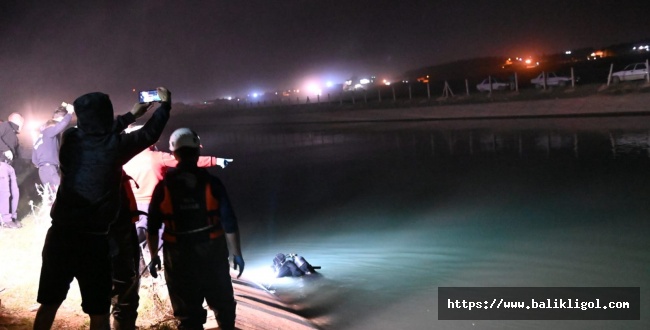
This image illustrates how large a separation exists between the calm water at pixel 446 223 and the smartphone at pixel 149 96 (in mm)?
3778

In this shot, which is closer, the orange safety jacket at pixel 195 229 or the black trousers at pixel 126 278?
the orange safety jacket at pixel 195 229

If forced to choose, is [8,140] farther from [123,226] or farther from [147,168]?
[123,226]

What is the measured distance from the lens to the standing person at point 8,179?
916 cm

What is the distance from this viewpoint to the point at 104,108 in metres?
3.58

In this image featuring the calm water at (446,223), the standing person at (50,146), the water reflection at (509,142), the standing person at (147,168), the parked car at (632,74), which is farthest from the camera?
the parked car at (632,74)

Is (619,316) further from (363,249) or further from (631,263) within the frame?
(363,249)

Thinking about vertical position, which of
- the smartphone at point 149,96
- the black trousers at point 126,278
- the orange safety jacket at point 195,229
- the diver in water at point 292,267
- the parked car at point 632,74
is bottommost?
the diver in water at point 292,267

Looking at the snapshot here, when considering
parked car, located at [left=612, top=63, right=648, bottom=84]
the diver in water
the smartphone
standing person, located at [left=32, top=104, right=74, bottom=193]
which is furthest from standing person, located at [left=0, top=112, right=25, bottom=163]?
parked car, located at [left=612, top=63, right=648, bottom=84]

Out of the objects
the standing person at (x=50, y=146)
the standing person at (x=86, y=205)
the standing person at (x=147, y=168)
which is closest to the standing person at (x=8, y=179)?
the standing person at (x=50, y=146)

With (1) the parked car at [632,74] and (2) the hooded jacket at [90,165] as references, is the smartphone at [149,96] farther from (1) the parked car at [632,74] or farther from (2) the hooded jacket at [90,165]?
(1) the parked car at [632,74]

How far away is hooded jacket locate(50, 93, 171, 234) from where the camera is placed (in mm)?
3494

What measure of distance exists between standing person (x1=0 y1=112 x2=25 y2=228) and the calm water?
13.6 ft

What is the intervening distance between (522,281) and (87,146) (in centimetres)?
617

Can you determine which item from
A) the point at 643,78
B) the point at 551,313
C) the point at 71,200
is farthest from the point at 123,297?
the point at 643,78
